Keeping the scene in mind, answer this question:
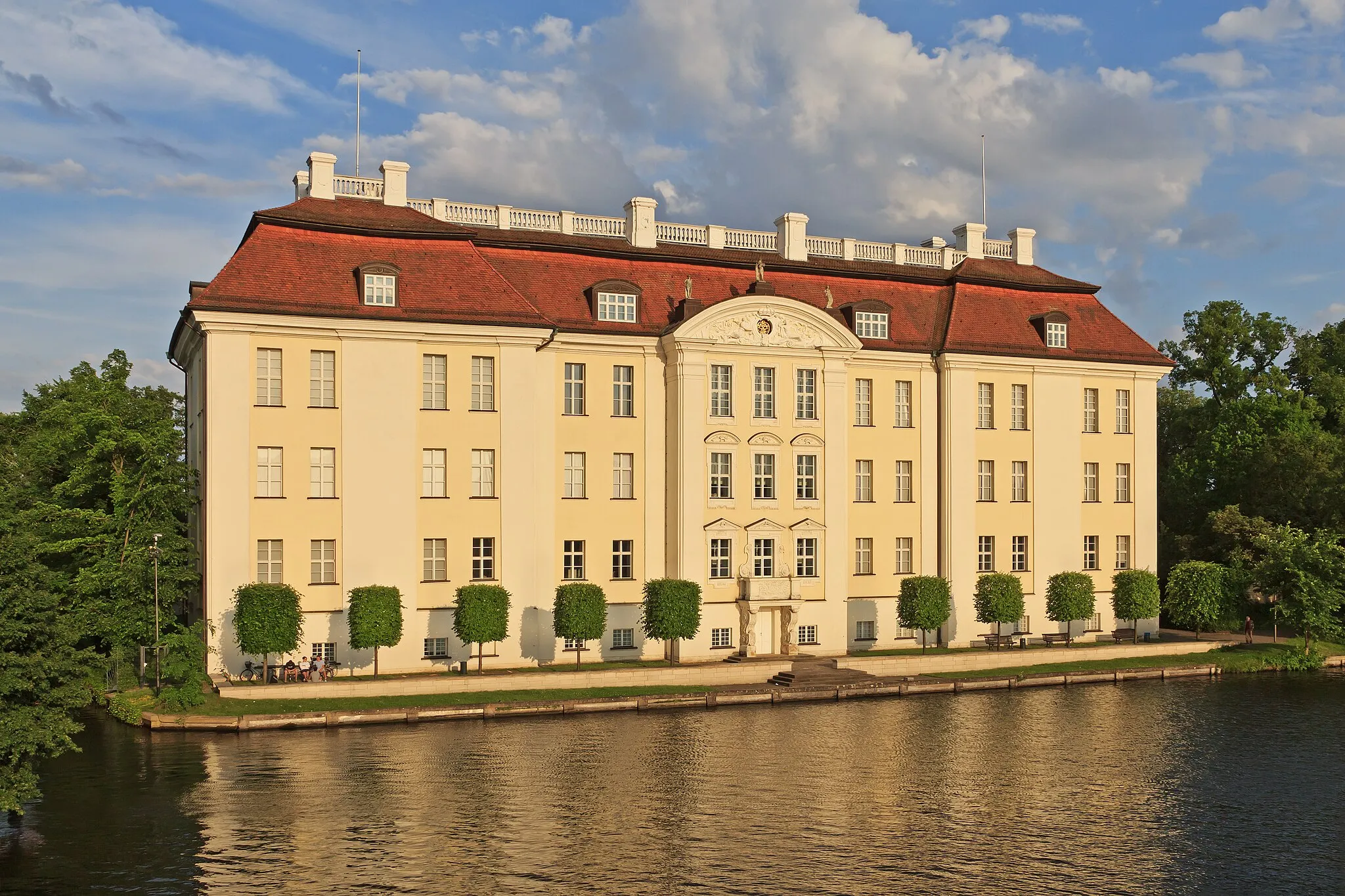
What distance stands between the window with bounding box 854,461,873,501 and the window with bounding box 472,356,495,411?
61.8 ft

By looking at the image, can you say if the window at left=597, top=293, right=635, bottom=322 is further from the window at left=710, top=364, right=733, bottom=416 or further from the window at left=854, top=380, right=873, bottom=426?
the window at left=854, top=380, right=873, bottom=426

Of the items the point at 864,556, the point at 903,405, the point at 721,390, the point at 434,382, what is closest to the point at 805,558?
the point at 864,556

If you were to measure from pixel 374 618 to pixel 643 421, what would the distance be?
15617 mm

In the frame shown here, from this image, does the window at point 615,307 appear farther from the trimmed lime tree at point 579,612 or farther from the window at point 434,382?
the trimmed lime tree at point 579,612

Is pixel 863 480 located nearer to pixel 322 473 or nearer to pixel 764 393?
pixel 764 393

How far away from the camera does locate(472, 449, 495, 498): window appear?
50.2 m

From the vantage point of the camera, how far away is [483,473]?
165 feet

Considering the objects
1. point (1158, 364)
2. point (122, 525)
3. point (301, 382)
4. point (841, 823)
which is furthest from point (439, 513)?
point (1158, 364)

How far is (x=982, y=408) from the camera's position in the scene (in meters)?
60.8

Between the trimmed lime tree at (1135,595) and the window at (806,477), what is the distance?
56.8 feet

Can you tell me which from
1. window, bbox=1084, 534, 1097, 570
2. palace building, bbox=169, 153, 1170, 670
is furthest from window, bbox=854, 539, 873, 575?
window, bbox=1084, 534, 1097, 570

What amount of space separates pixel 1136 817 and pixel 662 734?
15633mm

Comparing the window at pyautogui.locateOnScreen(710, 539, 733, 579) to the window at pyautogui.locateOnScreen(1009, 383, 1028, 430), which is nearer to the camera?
the window at pyautogui.locateOnScreen(710, 539, 733, 579)

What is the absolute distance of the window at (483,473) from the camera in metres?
50.2
